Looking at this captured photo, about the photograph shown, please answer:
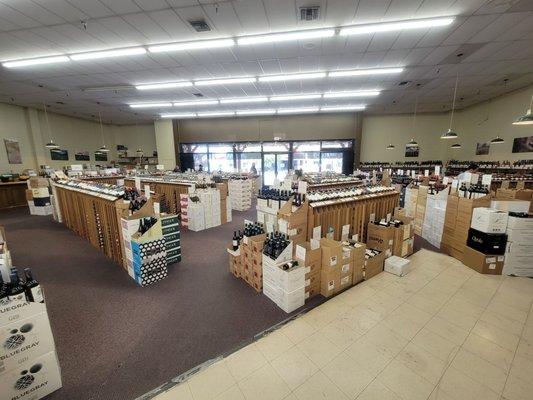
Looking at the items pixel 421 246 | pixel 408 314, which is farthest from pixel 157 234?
pixel 421 246

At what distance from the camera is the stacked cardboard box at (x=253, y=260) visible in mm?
3133

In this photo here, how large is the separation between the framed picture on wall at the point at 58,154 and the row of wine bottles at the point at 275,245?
14.0 m

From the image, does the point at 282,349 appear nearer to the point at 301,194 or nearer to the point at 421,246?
the point at 301,194

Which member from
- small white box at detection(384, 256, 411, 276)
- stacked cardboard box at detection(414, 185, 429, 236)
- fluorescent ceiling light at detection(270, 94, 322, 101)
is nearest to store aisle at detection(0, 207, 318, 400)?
small white box at detection(384, 256, 411, 276)

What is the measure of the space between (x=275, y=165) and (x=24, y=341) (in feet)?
40.4

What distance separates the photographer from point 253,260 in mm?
3230

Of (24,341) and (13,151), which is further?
(13,151)

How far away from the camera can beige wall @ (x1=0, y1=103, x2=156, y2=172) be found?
9.56 meters

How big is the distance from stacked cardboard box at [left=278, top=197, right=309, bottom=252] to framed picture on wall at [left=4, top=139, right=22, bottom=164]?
1279cm

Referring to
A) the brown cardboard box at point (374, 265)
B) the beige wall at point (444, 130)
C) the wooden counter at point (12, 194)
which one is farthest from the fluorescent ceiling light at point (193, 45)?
the beige wall at point (444, 130)

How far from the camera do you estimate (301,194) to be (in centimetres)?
363

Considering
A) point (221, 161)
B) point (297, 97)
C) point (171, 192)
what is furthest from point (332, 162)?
point (171, 192)

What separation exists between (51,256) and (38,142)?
9.64 meters

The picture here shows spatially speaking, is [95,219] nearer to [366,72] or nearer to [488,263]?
[488,263]
